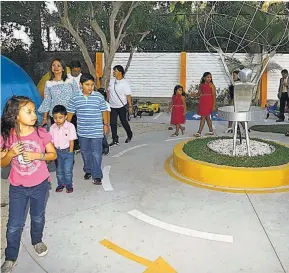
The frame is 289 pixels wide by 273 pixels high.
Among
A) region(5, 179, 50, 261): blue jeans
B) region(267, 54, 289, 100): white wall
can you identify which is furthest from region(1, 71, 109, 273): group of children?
region(267, 54, 289, 100): white wall

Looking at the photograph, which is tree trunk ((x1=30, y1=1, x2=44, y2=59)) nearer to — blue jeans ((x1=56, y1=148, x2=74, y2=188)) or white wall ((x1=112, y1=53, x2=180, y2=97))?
white wall ((x1=112, y1=53, x2=180, y2=97))

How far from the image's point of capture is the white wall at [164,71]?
14.9m

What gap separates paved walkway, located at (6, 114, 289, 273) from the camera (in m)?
3.39

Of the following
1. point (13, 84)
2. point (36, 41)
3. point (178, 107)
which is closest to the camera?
point (13, 84)

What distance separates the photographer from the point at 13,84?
673 centimetres

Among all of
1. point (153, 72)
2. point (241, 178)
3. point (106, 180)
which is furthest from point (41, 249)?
point (153, 72)

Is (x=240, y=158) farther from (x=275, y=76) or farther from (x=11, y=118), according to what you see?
(x=275, y=76)

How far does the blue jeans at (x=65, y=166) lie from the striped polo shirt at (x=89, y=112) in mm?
387

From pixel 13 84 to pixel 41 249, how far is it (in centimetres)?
390

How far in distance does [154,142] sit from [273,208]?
12.9ft

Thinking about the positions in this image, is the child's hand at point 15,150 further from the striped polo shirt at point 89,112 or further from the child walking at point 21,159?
the striped polo shirt at point 89,112

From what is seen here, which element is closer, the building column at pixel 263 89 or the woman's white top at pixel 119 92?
the woman's white top at pixel 119 92

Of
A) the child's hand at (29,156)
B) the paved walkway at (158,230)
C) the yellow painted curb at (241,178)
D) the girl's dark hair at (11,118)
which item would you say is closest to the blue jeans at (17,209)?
the paved walkway at (158,230)

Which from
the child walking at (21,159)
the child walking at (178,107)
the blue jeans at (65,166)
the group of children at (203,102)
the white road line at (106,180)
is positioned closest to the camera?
the child walking at (21,159)
